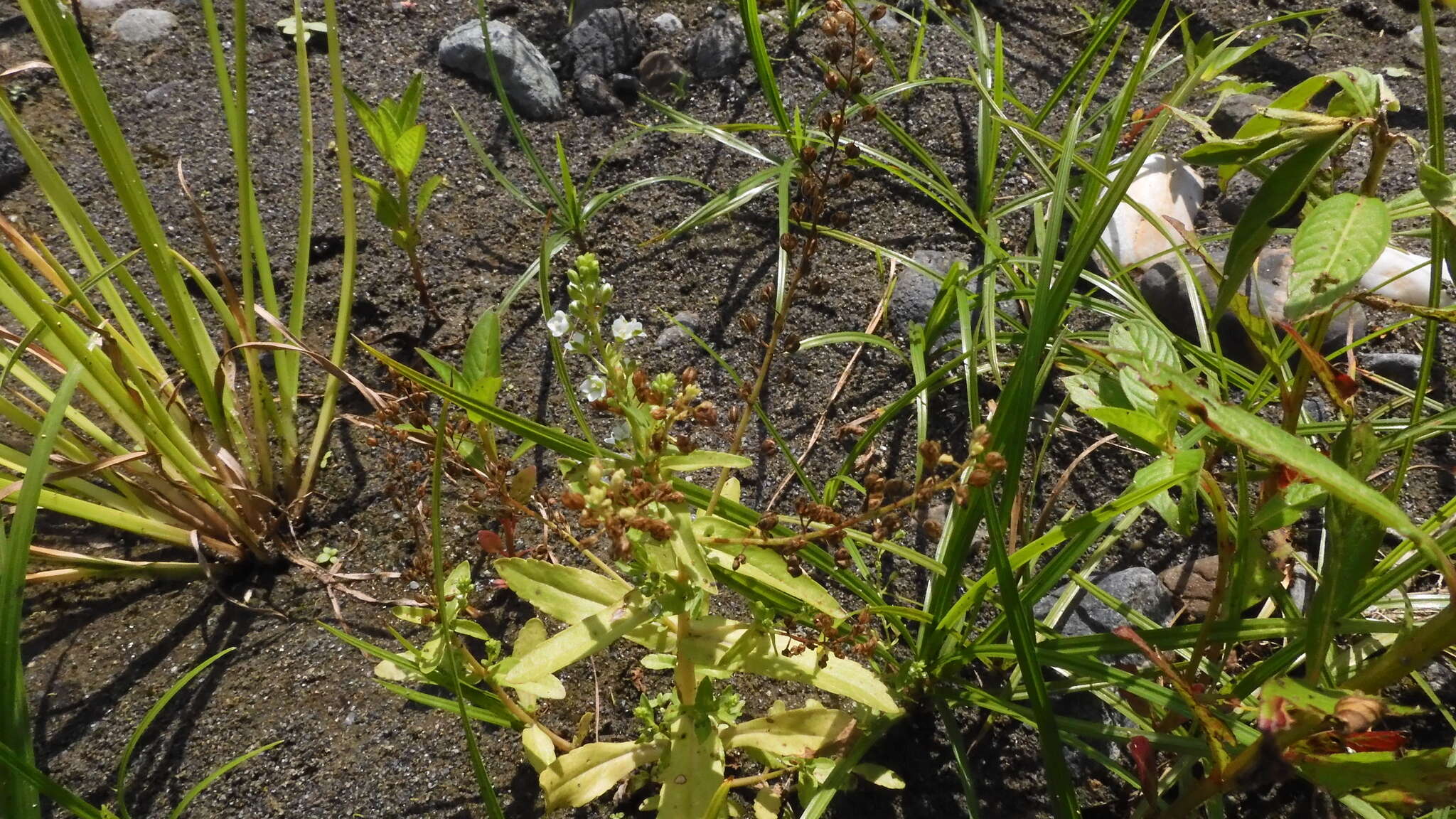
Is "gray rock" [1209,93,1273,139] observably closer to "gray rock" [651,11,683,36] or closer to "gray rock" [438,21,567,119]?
"gray rock" [651,11,683,36]

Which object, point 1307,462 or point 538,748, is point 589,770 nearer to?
point 538,748

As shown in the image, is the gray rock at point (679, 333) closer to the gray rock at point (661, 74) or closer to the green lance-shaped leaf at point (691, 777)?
the gray rock at point (661, 74)

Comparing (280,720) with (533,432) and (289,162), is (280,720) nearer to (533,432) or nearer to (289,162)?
(533,432)

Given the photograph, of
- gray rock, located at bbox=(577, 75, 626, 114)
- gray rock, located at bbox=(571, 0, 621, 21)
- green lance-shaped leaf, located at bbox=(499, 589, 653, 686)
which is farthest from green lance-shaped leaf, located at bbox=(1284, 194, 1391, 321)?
gray rock, located at bbox=(571, 0, 621, 21)

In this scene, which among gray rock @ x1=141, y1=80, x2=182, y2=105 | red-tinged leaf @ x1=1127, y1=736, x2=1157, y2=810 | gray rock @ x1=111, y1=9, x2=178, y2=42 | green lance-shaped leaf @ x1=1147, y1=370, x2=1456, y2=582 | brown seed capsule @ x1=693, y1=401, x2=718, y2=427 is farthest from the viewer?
gray rock @ x1=111, y1=9, x2=178, y2=42

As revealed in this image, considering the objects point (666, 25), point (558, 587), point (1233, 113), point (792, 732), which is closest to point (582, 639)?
point (558, 587)

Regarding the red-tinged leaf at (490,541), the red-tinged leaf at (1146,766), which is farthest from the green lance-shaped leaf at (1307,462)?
the red-tinged leaf at (490,541)
